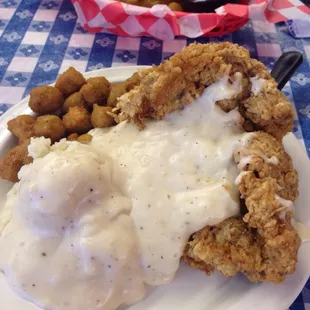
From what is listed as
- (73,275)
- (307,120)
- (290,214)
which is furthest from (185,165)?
(307,120)

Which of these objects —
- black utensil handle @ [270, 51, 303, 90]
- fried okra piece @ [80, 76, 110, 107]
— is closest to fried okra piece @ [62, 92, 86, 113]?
fried okra piece @ [80, 76, 110, 107]

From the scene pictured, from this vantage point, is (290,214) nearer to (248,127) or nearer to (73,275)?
(248,127)

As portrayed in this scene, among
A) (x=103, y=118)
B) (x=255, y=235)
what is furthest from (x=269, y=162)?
(x=103, y=118)

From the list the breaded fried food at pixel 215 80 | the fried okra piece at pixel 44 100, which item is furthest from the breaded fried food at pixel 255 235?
the fried okra piece at pixel 44 100

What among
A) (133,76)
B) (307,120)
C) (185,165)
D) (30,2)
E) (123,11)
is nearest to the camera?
(185,165)

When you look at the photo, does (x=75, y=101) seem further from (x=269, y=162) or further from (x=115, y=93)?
(x=269, y=162)

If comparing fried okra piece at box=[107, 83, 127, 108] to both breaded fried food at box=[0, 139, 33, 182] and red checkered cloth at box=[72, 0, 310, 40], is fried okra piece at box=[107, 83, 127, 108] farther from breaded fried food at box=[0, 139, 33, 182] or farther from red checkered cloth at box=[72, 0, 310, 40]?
red checkered cloth at box=[72, 0, 310, 40]

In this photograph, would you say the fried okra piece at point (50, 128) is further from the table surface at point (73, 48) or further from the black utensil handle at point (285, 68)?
the black utensil handle at point (285, 68)
